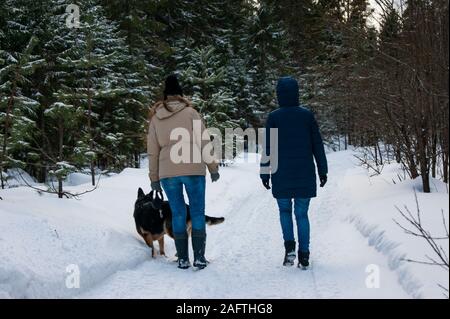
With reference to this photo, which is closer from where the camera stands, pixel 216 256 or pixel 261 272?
pixel 261 272

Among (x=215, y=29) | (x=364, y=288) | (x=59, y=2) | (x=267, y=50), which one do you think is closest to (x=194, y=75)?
(x=59, y=2)

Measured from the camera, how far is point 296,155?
489 cm

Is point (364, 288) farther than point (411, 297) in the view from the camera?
Yes

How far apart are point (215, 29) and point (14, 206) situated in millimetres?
22878

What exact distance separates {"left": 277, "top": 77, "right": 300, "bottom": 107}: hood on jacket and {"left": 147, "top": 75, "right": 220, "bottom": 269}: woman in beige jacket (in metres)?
0.92

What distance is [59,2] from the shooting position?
14930mm

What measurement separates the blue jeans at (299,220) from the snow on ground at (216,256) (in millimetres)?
308

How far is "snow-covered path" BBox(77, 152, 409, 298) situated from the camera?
13.4 ft

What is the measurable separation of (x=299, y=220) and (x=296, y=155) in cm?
71

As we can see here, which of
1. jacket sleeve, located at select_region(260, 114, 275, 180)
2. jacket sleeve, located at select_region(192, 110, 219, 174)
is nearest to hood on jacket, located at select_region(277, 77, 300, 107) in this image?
jacket sleeve, located at select_region(260, 114, 275, 180)

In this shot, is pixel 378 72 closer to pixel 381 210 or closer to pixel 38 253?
pixel 381 210

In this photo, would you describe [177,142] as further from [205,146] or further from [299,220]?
[299,220]

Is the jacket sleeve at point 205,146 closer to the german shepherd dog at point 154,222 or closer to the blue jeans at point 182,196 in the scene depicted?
the blue jeans at point 182,196

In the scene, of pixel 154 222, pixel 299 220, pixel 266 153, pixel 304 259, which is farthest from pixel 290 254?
pixel 154 222
